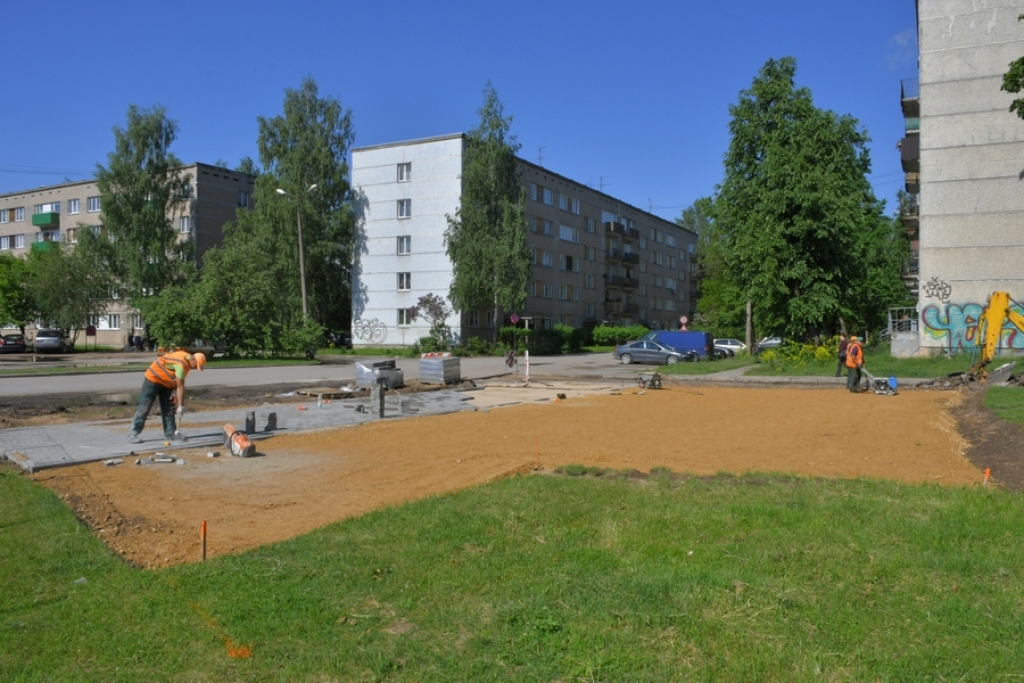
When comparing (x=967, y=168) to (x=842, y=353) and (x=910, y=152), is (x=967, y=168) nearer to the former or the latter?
(x=910, y=152)

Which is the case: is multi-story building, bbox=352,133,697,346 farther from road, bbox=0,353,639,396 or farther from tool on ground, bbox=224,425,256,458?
tool on ground, bbox=224,425,256,458

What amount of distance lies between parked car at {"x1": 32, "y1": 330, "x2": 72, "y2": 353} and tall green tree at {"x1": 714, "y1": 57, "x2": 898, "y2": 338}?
4647 cm

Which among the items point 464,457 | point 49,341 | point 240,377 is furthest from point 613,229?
point 464,457

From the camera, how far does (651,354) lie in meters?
43.3

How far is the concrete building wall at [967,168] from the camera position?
33.1 m

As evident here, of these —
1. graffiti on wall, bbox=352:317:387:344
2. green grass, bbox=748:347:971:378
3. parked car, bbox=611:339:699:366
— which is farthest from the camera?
graffiti on wall, bbox=352:317:387:344

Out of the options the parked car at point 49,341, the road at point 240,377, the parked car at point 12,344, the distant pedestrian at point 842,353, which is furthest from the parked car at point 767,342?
the parked car at point 12,344

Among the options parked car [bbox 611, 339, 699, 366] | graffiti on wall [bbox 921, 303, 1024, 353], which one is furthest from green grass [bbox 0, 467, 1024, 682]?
parked car [bbox 611, 339, 699, 366]

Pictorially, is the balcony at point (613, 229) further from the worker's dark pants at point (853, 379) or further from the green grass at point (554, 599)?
the green grass at point (554, 599)

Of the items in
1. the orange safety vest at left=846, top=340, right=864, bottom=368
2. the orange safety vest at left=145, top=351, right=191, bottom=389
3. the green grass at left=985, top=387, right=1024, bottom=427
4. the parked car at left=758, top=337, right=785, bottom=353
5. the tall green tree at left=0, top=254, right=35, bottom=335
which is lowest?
the green grass at left=985, top=387, right=1024, bottom=427

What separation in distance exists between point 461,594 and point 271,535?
2438 millimetres

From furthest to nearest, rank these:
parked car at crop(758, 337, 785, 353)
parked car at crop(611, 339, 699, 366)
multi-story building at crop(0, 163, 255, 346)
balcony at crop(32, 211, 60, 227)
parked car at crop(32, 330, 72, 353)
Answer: balcony at crop(32, 211, 60, 227) < multi-story building at crop(0, 163, 255, 346) < parked car at crop(32, 330, 72, 353) < parked car at crop(758, 337, 785, 353) < parked car at crop(611, 339, 699, 366)

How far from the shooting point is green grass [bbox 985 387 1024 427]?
14672 millimetres

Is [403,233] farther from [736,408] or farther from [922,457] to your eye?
[922,457]
